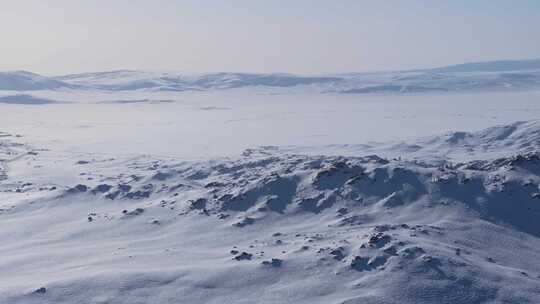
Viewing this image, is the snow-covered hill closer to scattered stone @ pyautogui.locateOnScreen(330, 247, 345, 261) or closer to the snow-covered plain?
the snow-covered plain

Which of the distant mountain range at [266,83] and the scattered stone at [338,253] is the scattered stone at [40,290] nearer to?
the scattered stone at [338,253]

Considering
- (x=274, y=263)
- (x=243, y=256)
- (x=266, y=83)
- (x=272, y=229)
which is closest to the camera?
(x=274, y=263)

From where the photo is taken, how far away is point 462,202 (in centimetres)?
1955

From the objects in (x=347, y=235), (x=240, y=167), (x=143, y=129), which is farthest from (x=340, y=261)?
(x=143, y=129)

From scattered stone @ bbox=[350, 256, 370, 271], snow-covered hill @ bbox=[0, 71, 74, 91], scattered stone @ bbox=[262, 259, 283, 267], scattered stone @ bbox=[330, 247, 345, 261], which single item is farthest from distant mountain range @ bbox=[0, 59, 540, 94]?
scattered stone @ bbox=[262, 259, 283, 267]

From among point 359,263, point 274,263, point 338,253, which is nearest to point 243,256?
point 274,263

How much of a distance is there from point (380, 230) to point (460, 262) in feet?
9.85

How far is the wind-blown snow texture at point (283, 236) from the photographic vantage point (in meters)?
13.8

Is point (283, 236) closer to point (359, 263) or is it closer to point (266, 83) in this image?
point (359, 263)

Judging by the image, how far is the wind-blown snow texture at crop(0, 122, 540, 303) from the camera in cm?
1381

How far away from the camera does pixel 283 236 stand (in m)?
18.1

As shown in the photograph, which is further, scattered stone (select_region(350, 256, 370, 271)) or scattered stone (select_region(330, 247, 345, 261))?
scattered stone (select_region(330, 247, 345, 261))

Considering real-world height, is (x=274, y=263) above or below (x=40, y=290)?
above

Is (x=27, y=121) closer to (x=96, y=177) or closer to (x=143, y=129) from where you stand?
(x=143, y=129)
